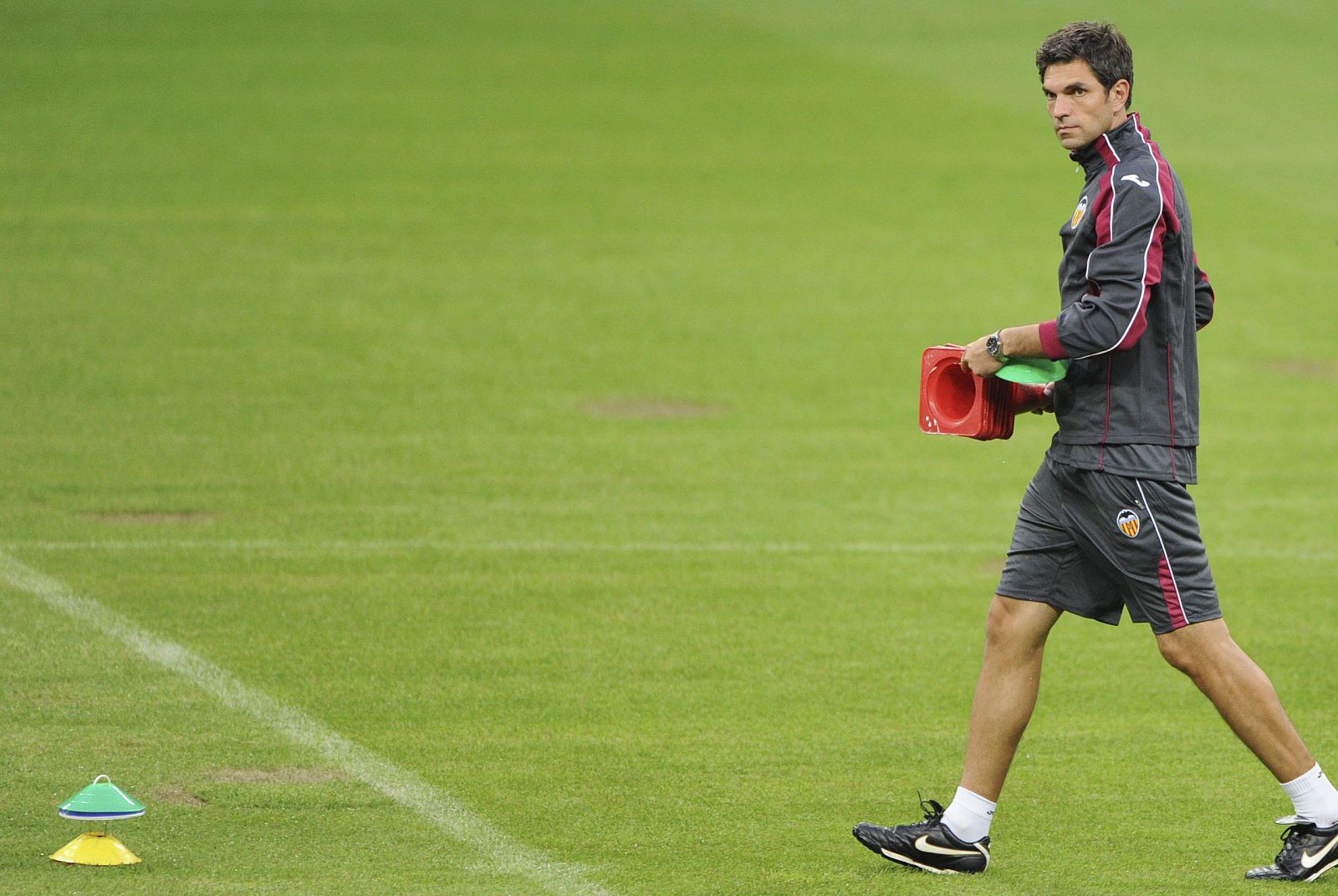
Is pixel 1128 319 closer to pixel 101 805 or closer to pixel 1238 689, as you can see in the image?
pixel 1238 689

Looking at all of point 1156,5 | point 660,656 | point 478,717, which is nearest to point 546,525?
point 660,656

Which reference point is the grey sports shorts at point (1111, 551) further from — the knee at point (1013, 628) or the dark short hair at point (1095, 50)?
the dark short hair at point (1095, 50)

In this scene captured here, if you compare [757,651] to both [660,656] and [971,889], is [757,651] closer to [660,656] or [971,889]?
[660,656]

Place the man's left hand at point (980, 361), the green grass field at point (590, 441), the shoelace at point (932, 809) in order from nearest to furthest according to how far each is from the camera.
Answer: the man's left hand at point (980, 361) < the shoelace at point (932, 809) < the green grass field at point (590, 441)

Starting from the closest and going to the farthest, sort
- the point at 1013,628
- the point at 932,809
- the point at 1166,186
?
the point at 1166,186 → the point at 1013,628 → the point at 932,809

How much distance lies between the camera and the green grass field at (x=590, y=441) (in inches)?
235

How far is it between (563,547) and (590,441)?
2.61m

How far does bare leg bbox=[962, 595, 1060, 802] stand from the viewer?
548cm

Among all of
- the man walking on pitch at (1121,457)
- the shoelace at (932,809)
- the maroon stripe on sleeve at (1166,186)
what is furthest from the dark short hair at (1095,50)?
the shoelace at (932,809)

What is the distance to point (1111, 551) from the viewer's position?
5.32 metres

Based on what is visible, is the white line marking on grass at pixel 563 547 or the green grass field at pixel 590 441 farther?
the white line marking on grass at pixel 563 547

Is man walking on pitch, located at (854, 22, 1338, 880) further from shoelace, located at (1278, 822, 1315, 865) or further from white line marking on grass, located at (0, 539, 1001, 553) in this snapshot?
white line marking on grass, located at (0, 539, 1001, 553)

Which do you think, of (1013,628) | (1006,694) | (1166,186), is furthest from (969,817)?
(1166,186)

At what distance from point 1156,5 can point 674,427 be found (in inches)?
750
